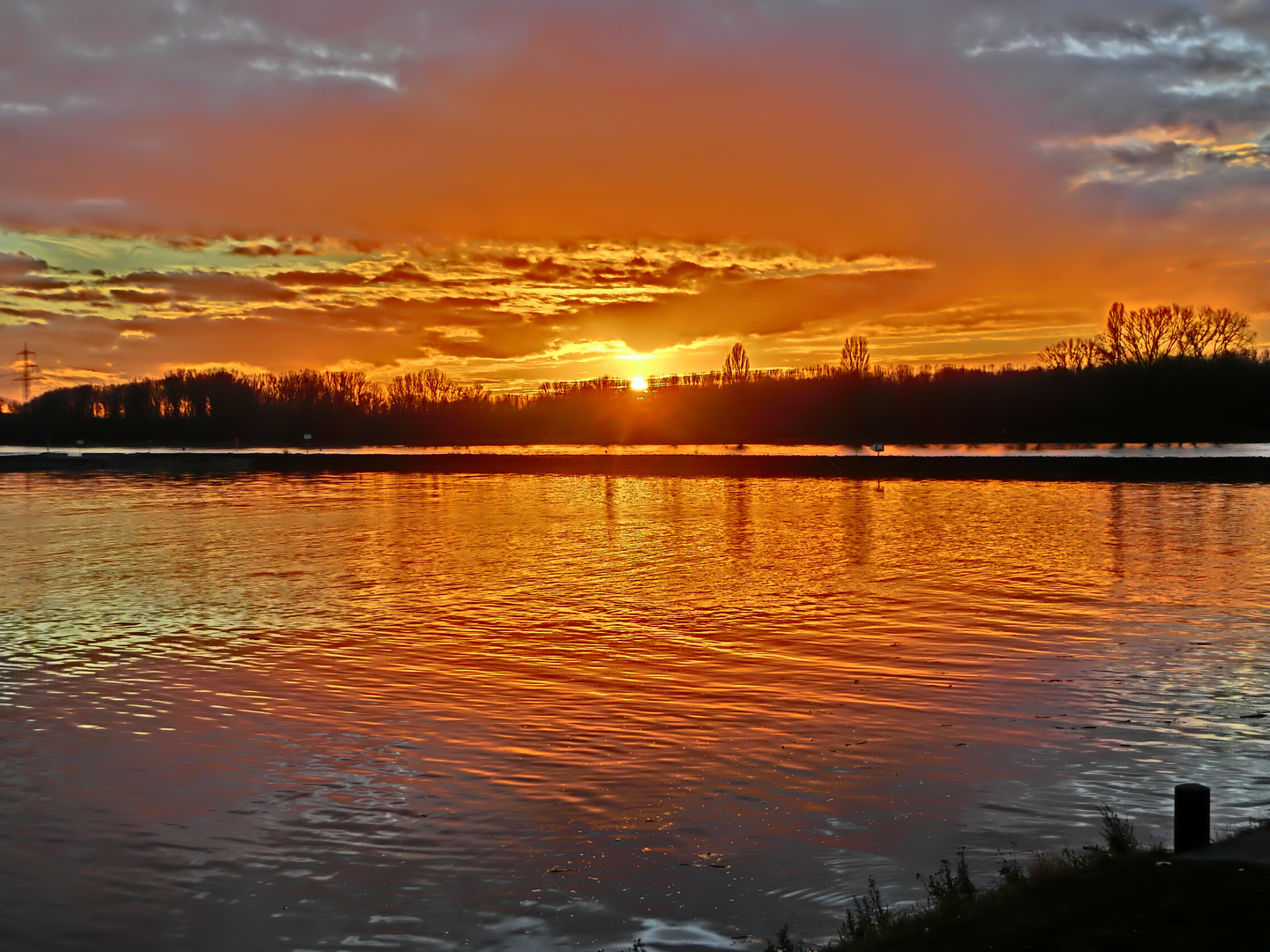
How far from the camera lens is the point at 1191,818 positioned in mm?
6746

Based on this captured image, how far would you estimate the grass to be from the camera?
18.1 feet

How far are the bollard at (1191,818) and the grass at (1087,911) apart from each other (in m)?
0.16

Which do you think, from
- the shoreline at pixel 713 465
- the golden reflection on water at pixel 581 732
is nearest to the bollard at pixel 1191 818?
the golden reflection on water at pixel 581 732

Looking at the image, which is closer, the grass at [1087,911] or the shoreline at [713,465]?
the grass at [1087,911]

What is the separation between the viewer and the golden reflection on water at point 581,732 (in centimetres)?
762

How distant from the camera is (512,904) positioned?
7348 millimetres

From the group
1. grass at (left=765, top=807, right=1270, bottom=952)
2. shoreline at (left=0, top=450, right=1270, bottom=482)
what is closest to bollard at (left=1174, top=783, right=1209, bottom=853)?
grass at (left=765, top=807, right=1270, bottom=952)

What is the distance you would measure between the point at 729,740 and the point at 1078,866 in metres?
4.72

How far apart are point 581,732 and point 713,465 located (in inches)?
2588

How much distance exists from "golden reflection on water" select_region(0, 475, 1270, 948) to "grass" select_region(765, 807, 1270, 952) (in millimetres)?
925

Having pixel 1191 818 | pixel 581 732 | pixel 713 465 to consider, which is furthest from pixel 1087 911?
pixel 713 465

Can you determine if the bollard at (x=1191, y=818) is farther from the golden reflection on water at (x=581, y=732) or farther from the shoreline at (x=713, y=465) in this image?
the shoreline at (x=713, y=465)

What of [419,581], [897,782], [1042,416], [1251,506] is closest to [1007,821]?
[897,782]

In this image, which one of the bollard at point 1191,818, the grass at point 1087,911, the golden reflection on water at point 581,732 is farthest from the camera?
the golden reflection on water at point 581,732
